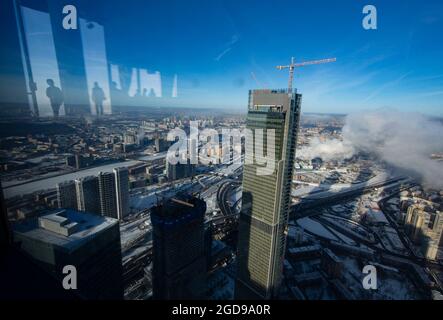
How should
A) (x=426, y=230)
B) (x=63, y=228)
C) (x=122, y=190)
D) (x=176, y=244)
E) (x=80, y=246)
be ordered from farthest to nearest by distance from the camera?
(x=122, y=190), (x=426, y=230), (x=176, y=244), (x=63, y=228), (x=80, y=246)

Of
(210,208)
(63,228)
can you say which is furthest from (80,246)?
(210,208)

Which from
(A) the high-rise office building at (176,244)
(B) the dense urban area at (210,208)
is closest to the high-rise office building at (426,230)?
(B) the dense urban area at (210,208)

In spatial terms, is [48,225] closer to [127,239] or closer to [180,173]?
[127,239]

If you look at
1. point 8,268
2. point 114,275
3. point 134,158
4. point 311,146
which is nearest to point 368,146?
point 311,146

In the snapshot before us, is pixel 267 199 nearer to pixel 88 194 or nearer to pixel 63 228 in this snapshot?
pixel 63 228

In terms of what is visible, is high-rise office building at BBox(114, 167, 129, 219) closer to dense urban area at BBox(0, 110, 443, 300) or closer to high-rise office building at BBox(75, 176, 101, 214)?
dense urban area at BBox(0, 110, 443, 300)

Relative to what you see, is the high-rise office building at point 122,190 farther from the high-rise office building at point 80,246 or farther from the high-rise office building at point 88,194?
the high-rise office building at point 80,246
